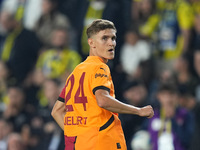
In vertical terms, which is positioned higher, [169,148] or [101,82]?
[101,82]

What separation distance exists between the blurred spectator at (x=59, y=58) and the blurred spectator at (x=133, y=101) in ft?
4.83

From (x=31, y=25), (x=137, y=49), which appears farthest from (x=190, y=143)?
(x=31, y=25)

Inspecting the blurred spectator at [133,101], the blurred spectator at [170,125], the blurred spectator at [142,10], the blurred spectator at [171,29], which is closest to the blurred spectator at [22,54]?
the blurred spectator at [142,10]

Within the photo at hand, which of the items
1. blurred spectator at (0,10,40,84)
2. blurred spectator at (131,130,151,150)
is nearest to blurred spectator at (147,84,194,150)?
blurred spectator at (131,130,151,150)

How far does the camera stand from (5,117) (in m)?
10.6

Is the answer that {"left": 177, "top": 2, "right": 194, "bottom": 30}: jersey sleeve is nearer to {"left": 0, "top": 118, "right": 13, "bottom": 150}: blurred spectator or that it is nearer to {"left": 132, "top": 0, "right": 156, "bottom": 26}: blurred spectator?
{"left": 132, "top": 0, "right": 156, "bottom": 26}: blurred spectator

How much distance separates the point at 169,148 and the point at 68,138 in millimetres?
2908

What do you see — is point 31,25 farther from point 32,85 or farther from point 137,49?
point 137,49

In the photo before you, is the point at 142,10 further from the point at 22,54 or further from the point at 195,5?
the point at 22,54

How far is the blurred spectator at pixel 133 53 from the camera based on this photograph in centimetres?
1030

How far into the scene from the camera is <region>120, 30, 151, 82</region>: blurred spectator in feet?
33.8

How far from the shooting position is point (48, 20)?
11703 millimetres

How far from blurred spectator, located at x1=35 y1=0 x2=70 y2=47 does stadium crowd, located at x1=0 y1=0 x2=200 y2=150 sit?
22 millimetres

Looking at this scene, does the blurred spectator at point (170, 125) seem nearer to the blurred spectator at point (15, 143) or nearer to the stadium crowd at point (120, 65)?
the stadium crowd at point (120, 65)
